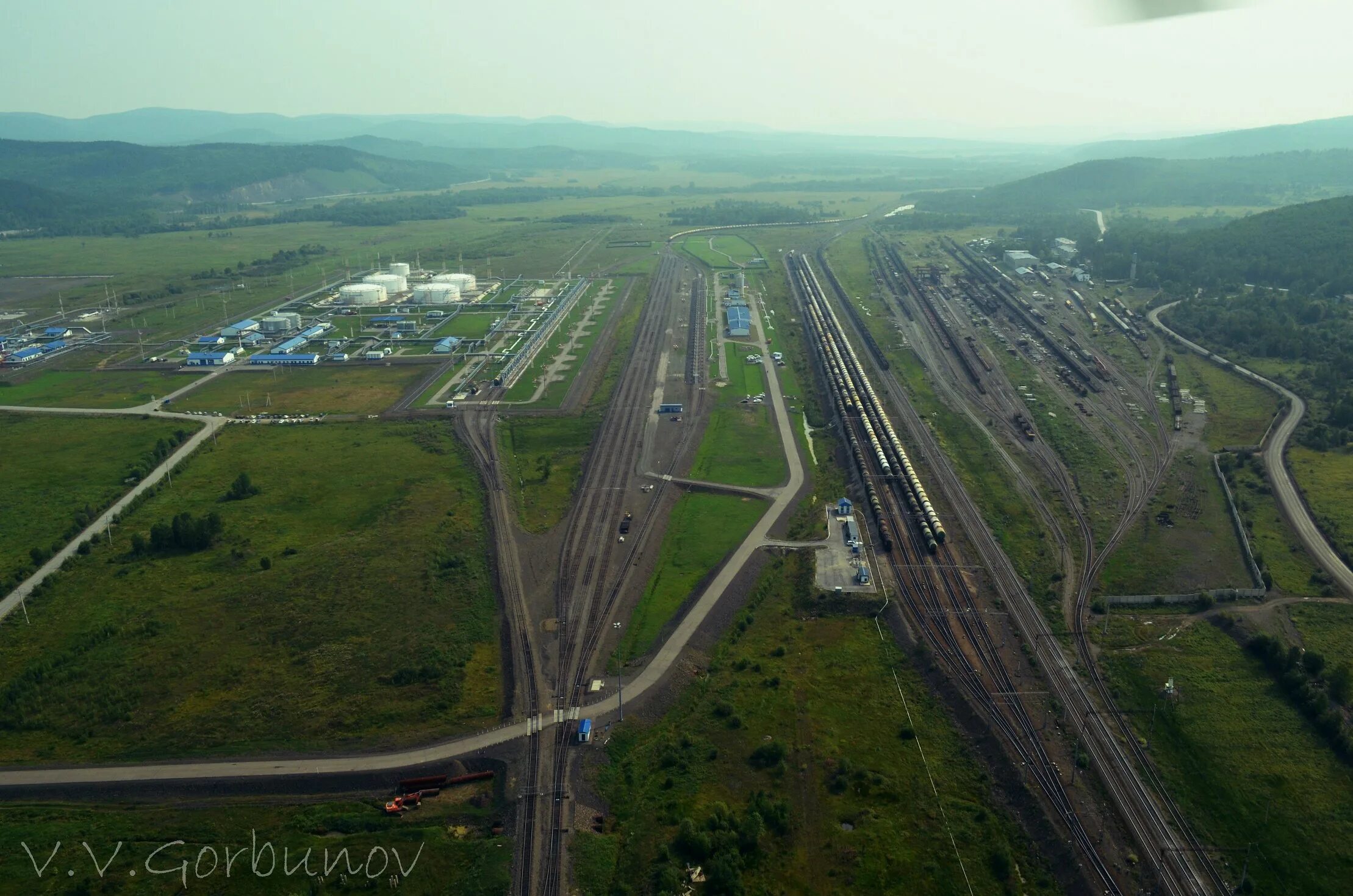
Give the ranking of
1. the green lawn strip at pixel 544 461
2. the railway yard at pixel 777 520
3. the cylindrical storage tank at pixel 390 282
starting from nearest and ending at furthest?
the railway yard at pixel 777 520, the green lawn strip at pixel 544 461, the cylindrical storage tank at pixel 390 282

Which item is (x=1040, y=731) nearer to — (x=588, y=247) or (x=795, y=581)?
(x=795, y=581)

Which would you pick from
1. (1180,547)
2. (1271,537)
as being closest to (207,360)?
(1180,547)

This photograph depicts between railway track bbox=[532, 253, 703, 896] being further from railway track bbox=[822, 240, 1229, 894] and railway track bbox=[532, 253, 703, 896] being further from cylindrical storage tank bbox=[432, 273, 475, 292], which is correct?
cylindrical storage tank bbox=[432, 273, 475, 292]

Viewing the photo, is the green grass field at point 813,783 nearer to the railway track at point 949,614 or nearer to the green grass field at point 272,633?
the railway track at point 949,614

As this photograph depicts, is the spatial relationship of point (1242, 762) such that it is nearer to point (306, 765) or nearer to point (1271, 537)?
point (1271, 537)

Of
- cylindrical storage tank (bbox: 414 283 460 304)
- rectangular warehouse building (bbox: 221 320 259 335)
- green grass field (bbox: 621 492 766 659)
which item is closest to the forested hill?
green grass field (bbox: 621 492 766 659)

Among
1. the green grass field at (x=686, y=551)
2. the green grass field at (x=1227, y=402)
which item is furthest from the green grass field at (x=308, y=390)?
the green grass field at (x=1227, y=402)

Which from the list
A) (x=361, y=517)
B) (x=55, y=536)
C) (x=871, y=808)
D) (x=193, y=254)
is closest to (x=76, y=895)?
(x=871, y=808)
